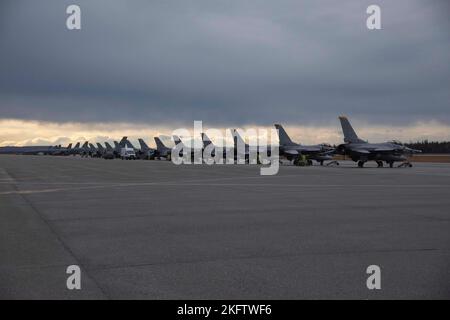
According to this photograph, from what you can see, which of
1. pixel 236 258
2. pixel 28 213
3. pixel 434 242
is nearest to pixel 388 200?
pixel 434 242

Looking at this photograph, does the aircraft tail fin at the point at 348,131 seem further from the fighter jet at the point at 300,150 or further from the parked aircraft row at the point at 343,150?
the fighter jet at the point at 300,150

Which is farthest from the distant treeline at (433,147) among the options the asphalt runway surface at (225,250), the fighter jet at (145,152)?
the asphalt runway surface at (225,250)

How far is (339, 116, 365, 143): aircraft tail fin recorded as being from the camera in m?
50.8

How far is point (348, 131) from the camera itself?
51.3m

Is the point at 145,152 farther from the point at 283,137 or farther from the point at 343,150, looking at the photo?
the point at 343,150

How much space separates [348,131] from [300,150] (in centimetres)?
1038

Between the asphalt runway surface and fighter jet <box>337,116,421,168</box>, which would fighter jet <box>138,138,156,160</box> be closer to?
fighter jet <box>337,116,421,168</box>

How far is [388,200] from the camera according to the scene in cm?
1587

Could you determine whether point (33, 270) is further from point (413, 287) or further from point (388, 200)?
point (388, 200)

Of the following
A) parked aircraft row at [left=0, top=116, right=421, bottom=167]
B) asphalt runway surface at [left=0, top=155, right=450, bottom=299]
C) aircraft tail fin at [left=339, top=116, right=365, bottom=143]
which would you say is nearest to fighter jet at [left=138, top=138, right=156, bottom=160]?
parked aircraft row at [left=0, top=116, right=421, bottom=167]

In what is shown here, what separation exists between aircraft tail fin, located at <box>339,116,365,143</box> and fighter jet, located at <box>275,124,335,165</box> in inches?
354

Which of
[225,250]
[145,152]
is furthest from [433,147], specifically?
[225,250]

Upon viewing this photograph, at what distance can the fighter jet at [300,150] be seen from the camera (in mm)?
60719
